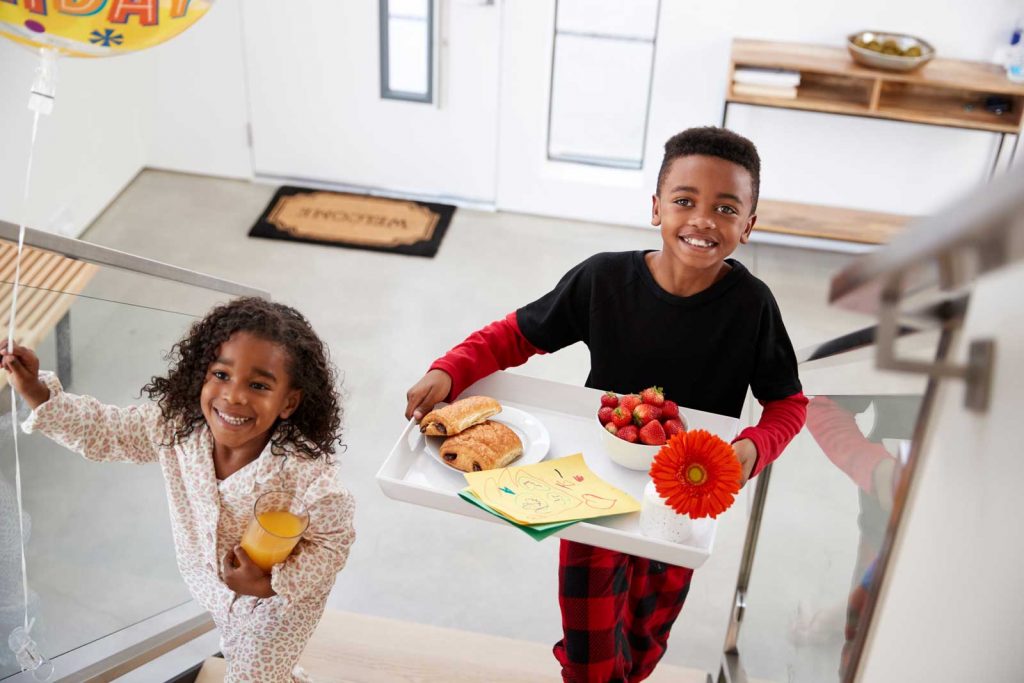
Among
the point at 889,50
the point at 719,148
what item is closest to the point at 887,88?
the point at 889,50

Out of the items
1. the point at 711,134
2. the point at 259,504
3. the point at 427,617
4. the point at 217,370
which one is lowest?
the point at 427,617

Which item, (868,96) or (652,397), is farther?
(868,96)

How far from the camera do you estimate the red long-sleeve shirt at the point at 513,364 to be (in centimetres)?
177

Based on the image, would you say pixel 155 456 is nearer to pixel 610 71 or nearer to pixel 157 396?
pixel 157 396

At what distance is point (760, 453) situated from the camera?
1742 millimetres

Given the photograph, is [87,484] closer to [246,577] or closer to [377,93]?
[246,577]

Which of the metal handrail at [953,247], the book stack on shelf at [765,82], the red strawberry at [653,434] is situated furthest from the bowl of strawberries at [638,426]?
the book stack on shelf at [765,82]

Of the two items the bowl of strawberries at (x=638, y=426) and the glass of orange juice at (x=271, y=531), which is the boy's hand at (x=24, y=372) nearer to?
the glass of orange juice at (x=271, y=531)

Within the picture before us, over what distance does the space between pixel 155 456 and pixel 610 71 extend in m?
4.60

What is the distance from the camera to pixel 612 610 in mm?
1887

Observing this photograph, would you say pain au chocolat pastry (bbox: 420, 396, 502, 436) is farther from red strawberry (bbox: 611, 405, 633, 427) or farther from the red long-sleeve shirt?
red strawberry (bbox: 611, 405, 633, 427)

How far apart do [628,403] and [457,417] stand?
10.9 inches

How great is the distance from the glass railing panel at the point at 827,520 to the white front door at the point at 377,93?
119 inches

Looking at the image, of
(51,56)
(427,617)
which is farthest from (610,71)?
(51,56)
